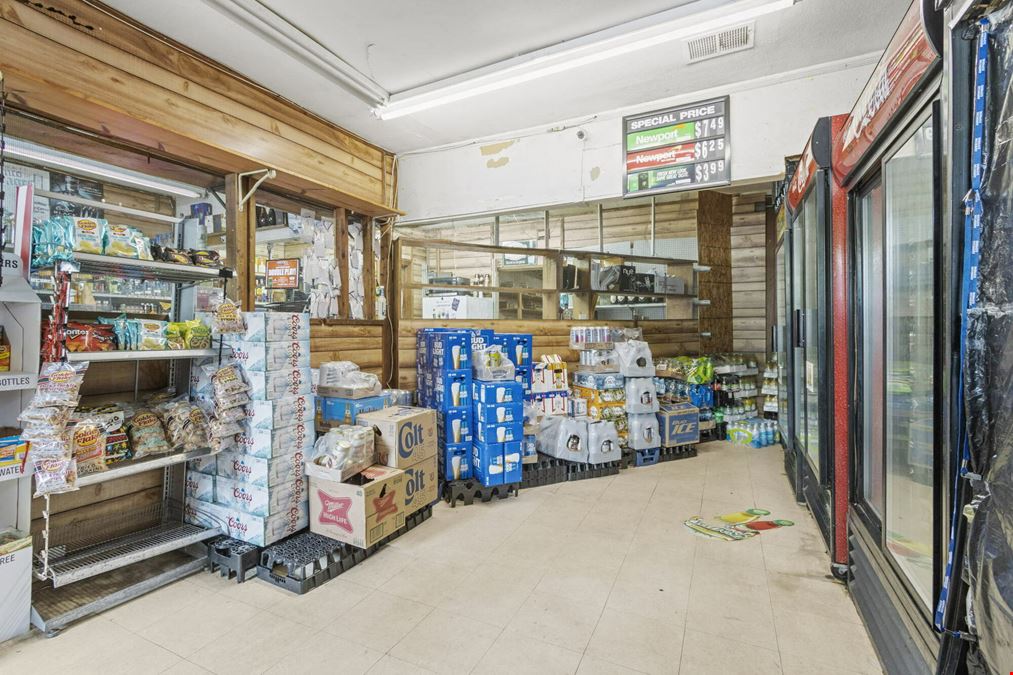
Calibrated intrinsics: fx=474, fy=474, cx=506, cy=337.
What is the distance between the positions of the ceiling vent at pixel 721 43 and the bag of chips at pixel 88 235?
4159 millimetres

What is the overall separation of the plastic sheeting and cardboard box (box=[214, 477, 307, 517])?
3.07 metres

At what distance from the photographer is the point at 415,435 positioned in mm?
3455

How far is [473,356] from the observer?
4.34m

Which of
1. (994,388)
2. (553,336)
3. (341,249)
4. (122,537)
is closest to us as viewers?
(994,388)

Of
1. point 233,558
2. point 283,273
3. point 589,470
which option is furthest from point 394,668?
point 283,273

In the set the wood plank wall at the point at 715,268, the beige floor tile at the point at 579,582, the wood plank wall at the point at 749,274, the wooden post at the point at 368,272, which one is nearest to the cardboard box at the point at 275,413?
the beige floor tile at the point at 579,582

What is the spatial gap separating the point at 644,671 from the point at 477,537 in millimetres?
1528

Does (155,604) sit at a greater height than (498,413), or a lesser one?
lesser

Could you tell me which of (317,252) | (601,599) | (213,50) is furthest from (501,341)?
(213,50)

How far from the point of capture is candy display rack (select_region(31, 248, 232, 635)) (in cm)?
234

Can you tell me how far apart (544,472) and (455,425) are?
1002 millimetres

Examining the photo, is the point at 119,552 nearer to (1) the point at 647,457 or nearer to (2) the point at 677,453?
(1) the point at 647,457

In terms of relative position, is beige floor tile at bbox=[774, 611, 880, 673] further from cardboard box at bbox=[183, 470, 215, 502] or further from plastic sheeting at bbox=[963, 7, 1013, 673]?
cardboard box at bbox=[183, 470, 215, 502]

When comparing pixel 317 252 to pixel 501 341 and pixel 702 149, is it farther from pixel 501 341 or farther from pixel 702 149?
pixel 702 149
